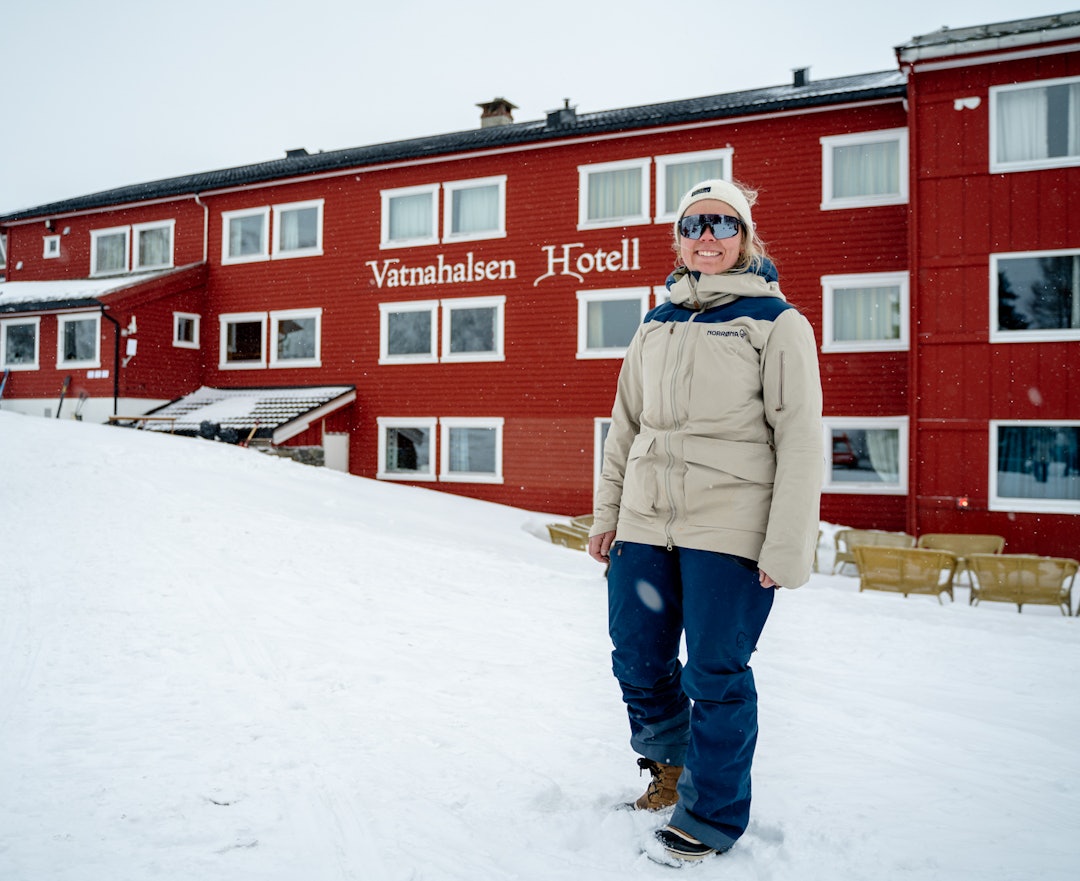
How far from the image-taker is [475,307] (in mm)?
19734

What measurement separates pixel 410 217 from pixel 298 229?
3.39 m

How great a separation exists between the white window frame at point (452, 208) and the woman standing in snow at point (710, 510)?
667 inches

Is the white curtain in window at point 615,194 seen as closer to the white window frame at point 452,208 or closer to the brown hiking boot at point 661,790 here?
the white window frame at point 452,208

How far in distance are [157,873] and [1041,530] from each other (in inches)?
602

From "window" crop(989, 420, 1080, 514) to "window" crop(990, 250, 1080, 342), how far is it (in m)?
1.57

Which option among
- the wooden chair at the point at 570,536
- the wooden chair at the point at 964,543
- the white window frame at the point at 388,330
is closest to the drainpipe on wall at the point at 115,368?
the white window frame at the point at 388,330

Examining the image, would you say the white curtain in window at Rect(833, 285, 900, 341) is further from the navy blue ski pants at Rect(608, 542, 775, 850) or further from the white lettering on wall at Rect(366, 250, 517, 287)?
the navy blue ski pants at Rect(608, 542, 775, 850)

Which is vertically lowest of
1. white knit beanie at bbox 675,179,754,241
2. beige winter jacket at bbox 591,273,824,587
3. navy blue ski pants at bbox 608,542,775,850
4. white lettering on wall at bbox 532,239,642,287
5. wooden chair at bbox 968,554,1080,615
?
wooden chair at bbox 968,554,1080,615

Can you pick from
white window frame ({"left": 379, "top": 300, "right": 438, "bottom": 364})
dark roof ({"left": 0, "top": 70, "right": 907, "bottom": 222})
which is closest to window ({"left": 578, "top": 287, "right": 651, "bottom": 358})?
dark roof ({"left": 0, "top": 70, "right": 907, "bottom": 222})

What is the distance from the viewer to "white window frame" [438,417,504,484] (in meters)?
19.2

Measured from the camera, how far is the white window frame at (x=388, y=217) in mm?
20328

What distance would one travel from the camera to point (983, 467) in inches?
574

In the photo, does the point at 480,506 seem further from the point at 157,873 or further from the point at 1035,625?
the point at 157,873

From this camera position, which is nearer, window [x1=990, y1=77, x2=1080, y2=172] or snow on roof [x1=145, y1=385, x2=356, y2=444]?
window [x1=990, y1=77, x2=1080, y2=172]
